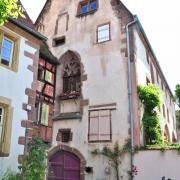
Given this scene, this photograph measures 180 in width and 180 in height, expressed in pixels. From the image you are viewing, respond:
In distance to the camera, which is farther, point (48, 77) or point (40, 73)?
point (48, 77)

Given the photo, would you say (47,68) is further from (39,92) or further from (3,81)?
(3,81)

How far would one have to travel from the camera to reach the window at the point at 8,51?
860 cm

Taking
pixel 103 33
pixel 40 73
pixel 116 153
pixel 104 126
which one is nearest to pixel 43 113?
pixel 40 73

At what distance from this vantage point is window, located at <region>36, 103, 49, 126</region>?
12.1 m

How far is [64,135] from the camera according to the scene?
1492cm

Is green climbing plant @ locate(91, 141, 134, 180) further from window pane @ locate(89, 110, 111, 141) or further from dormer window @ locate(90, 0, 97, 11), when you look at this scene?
dormer window @ locate(90, 0, 97, 11)

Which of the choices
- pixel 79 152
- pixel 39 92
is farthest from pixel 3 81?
pixel 79 152

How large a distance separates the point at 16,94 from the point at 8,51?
4.93 feet

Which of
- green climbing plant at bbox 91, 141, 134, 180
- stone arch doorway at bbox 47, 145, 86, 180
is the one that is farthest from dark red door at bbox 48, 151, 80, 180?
green climbing plant at bbox 91, 141, 134, 180

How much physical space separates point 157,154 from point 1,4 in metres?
8.96

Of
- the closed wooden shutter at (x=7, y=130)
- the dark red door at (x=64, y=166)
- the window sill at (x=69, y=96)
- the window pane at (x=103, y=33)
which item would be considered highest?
the window pane at (x=103, y=33)

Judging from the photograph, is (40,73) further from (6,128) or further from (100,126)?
(6,128)

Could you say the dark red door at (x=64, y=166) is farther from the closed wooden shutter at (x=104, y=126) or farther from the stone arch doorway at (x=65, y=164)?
the closed wooden shutter at (x=104, y=126)

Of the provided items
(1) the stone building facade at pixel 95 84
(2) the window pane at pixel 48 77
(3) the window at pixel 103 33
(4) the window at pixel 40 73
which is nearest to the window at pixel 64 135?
(1) the stone building facade at pixel 95 84
